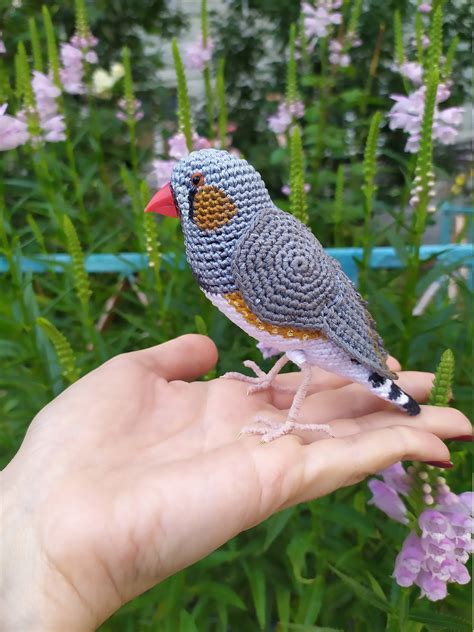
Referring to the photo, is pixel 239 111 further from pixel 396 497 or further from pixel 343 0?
pixel 396 497

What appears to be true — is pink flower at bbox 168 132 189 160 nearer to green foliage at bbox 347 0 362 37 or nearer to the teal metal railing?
the teal metal railing

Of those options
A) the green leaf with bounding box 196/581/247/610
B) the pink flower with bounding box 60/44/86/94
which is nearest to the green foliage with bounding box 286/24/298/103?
the pink flower with bounding box 60/44/86/94

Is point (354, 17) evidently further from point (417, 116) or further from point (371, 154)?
point (371, 154)

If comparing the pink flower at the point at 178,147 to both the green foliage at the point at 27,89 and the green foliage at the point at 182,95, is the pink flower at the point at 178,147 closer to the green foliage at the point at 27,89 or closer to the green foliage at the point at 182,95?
the green foliage at the point at 182,95

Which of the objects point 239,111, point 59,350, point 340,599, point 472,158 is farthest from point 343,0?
point 340,599

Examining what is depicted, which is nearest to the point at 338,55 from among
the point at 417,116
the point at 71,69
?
the point at 417,116

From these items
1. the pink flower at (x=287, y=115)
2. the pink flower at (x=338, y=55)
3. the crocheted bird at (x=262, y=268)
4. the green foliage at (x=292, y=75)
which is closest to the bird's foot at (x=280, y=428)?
the crocheted bird at (x=262, y=268)
